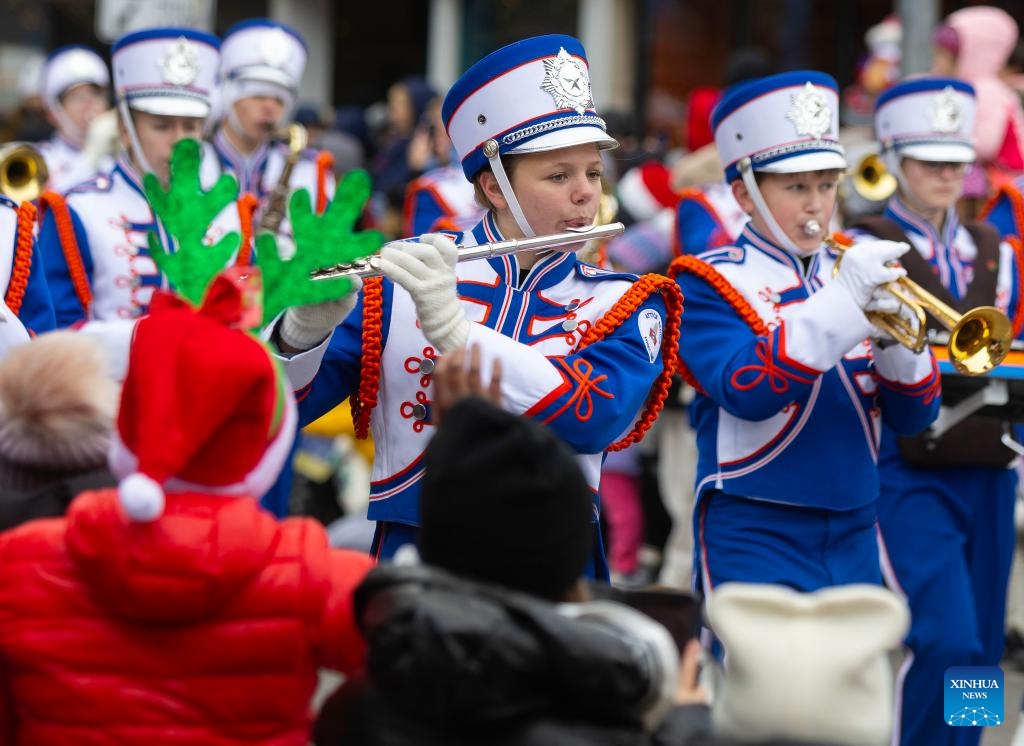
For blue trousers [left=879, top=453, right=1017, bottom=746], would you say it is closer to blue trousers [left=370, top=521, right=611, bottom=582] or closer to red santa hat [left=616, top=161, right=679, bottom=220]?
blue trousers [left=370, top=521, right=611, bottom=582]

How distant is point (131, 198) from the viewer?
591 centimetres

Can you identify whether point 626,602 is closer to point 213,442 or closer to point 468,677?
point 468,677

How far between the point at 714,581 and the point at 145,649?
7.34 ft

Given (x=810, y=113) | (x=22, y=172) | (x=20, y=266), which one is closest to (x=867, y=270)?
(x=810, y=113)

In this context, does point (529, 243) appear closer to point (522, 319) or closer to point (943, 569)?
point (522, 319)

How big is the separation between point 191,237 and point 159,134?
3.33 metres

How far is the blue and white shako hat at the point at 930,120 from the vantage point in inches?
221

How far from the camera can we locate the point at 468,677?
2.29 m

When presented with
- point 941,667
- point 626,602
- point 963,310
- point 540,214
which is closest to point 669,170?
point 963,310

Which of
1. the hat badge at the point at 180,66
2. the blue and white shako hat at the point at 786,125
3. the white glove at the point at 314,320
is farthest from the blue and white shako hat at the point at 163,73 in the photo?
the white glove at the point at 314,320

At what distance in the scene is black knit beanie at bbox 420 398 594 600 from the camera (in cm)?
240

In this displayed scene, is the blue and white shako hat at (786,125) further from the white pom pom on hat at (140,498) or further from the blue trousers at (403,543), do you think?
the white pom pom on hat at (140,498)

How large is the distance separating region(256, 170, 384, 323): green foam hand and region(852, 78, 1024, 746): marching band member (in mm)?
2298

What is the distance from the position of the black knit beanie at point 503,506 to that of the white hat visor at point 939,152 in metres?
3.45
